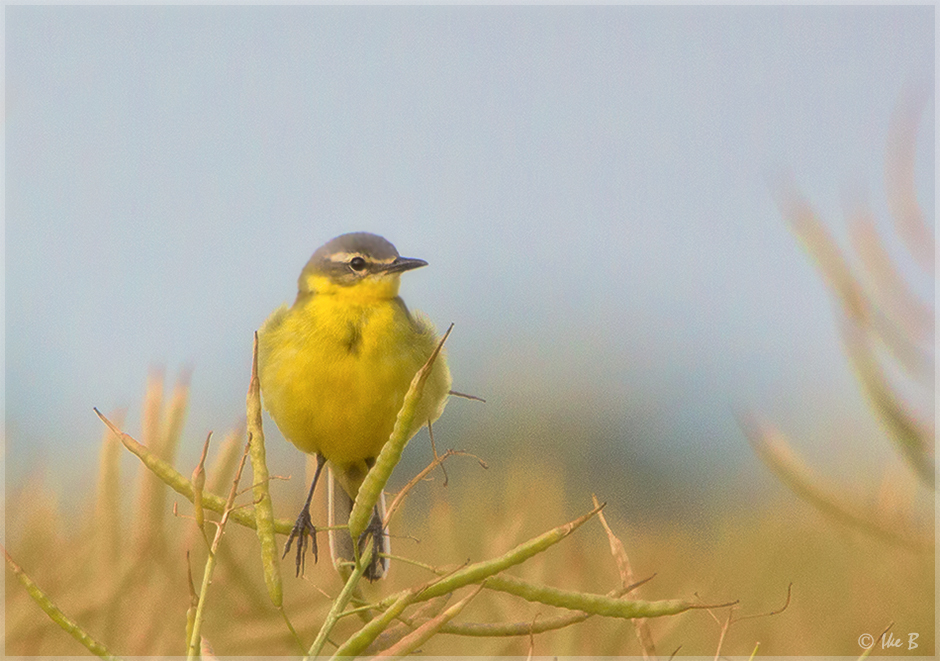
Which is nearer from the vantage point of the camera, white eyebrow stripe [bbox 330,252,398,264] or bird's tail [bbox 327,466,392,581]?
bird's tail [bbox 327,466,392,581]

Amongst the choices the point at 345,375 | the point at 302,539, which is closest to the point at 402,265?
the point at 345,375

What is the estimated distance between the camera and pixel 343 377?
2.49 meters

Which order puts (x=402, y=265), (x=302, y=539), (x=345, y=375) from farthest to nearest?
(x=402, y=265), (x=345, y=375), (x=302, y=539)

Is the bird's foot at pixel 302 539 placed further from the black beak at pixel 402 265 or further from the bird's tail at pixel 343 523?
the black beak at pixel 402 265

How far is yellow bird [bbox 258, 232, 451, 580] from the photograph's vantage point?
247cm

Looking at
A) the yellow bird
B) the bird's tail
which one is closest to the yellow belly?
the yellow bird

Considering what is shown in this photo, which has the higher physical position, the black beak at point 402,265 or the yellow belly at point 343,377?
the black beak at point 402,265

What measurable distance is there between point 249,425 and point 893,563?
2.54 meters

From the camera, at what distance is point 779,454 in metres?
2.15

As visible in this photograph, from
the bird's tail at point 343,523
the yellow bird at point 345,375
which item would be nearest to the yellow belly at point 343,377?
the yellow bird at point 345,375

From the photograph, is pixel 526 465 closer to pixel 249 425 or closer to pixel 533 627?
pixel 533 627

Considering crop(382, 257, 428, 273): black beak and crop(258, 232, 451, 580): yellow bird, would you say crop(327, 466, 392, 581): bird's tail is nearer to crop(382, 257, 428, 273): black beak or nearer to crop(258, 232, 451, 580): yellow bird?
crop(258, 232, 451, 580): yellow bird

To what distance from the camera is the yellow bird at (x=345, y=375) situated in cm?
247

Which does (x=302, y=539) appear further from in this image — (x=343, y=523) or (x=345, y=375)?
(x=345, y=375)
